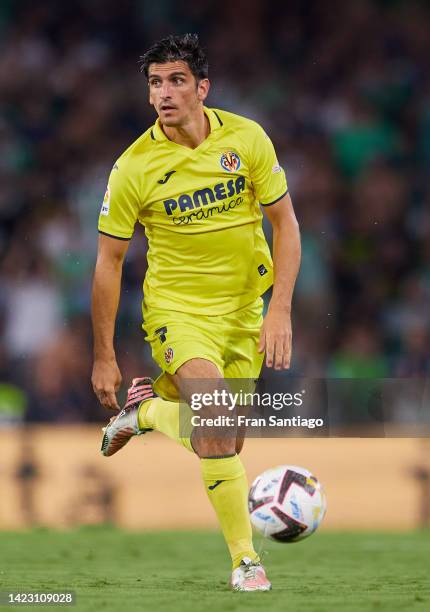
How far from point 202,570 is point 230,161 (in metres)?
2.17

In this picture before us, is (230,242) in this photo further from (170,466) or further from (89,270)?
(89,270)

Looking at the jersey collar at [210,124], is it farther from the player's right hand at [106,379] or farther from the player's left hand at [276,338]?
the player's right hand at [106,379]

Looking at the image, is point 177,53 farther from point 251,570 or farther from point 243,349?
point 251,570

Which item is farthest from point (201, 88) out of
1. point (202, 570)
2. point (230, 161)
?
point (202, 570)

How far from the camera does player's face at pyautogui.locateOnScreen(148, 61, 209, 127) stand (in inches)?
224

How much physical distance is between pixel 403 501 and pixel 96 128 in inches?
168

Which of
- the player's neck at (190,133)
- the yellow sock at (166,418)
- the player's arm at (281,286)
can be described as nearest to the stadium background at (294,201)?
the yellow sock at (166,418)

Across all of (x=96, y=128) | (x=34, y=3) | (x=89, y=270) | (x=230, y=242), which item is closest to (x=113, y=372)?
(x=230, y=242)

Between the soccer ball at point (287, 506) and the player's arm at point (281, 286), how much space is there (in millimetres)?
601

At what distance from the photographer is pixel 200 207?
5820mm

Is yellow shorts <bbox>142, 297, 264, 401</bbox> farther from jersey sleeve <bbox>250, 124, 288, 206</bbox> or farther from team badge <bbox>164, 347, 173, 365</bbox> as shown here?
jersey sleeve <bbox>250, 124, 288, 206</bbox>

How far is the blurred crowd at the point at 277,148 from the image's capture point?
10.8 metres

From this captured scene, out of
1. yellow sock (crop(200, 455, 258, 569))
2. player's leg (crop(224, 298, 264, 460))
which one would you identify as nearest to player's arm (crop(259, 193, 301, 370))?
player's leg (crop(224, 298, 264, 460))

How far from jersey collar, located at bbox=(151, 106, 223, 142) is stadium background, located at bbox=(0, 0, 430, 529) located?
3640 millimetres
